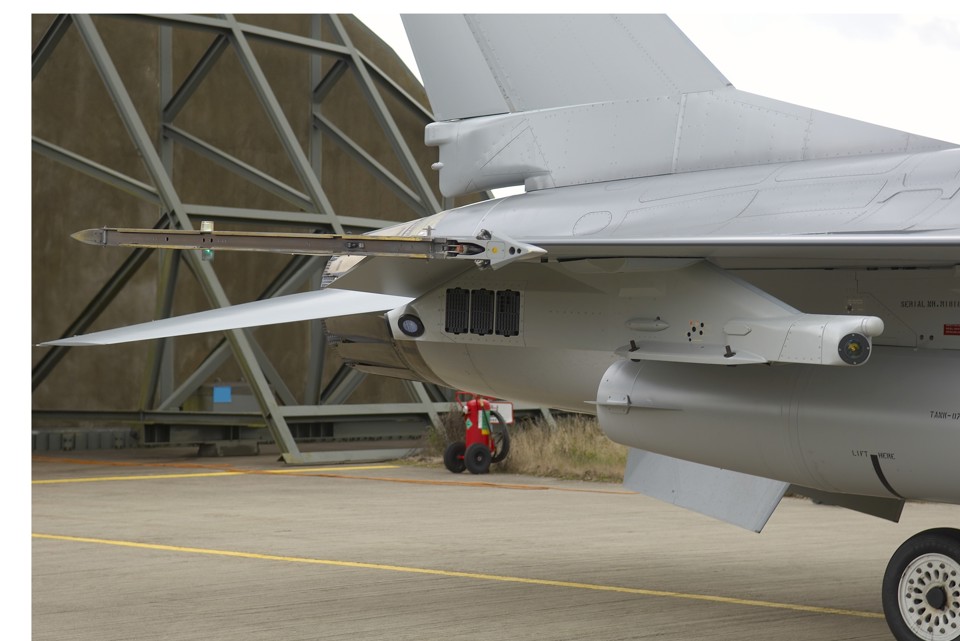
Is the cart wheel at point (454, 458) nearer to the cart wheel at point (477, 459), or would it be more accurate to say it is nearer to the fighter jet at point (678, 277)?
the cart wheel at point (477, 459)

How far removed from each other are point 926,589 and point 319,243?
361cm

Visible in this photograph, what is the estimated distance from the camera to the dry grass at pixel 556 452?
17.9 metres

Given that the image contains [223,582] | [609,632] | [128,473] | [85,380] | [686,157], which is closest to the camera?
[609,632]

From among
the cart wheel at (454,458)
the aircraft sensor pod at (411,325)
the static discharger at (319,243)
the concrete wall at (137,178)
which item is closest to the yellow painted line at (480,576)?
the aircraft sensor pod at (411,325)

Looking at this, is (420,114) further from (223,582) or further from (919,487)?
(919,487)

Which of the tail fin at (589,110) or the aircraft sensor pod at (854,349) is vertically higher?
the tail fin at (589,110)

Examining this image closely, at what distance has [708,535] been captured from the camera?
12.0m

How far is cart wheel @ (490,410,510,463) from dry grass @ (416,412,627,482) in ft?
0.58

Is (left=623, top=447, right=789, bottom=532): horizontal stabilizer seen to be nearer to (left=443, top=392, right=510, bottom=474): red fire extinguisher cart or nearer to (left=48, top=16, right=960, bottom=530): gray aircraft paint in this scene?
(left=48, top=16, right=960, bottom=530): gray aircraft paint

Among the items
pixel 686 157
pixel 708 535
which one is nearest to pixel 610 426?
pixel 686 157

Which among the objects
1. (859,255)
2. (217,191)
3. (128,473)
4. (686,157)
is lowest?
(128,473)

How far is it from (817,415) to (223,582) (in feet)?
14.7

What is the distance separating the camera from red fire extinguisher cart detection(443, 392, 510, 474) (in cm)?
1812

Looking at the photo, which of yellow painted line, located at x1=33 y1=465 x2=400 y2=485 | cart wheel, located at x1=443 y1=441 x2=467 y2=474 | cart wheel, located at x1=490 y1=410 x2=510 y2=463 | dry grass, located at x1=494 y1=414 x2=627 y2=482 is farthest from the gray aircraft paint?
cart wheel, located at x1=490 y1=410 x2=510 y2=463
